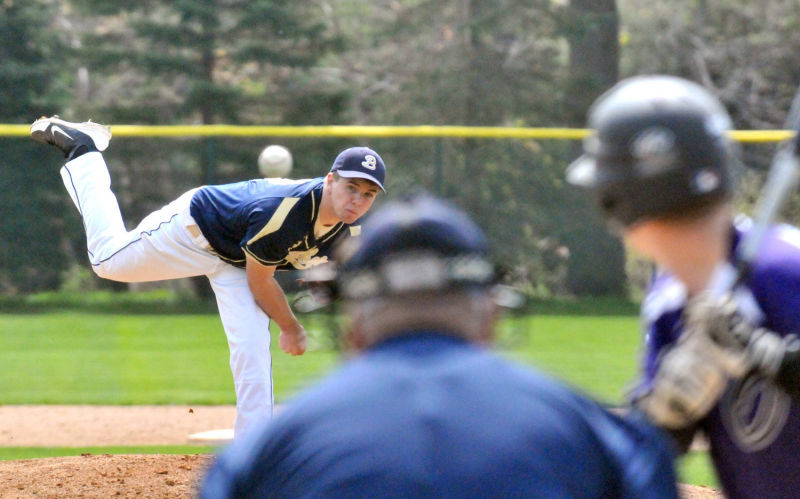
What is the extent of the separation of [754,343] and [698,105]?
42 centimetres

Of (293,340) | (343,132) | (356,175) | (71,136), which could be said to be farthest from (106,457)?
(343,132)

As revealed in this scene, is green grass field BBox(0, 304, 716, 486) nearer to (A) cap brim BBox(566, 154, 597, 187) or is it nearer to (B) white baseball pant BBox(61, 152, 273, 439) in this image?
(B) white baseball pant BBox(61, 152, 273, 439)

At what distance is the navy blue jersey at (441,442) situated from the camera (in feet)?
5.17

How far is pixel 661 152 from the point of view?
2.00m

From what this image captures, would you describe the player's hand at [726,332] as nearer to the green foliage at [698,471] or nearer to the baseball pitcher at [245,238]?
the baseball pitcher at [245,238]

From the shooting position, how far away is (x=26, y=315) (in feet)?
42.9

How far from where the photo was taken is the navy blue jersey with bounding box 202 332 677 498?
1.58 m

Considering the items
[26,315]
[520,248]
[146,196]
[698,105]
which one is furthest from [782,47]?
[698,105]

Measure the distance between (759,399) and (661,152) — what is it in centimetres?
53

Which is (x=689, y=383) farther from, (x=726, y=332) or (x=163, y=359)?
(x=163, y=359)

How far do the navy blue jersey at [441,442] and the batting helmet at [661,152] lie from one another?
0.48 metres

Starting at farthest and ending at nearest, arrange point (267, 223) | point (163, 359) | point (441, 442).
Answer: point (163, 359), point (267, 223), point (441, 442)

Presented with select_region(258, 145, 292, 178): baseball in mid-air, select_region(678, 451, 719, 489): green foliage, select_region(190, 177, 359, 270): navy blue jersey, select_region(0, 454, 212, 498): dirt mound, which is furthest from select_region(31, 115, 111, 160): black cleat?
select_region(258, 145, 292, 178): baseball in mid-air

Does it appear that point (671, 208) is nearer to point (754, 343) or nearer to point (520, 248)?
point (754, 343)
